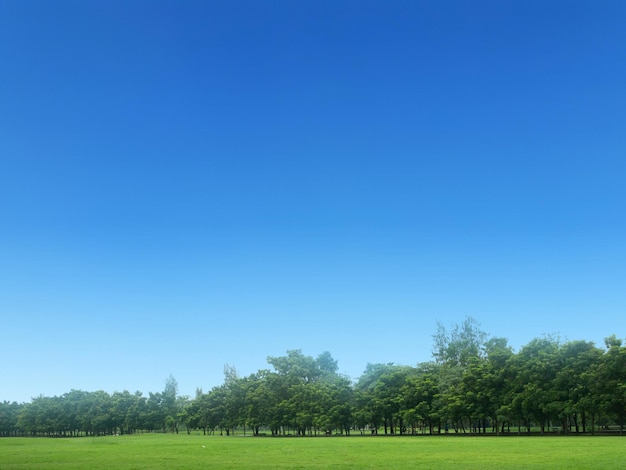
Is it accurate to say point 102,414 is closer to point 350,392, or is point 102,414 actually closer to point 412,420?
point 350,392

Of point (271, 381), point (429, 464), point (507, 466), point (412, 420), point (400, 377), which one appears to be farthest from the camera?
point (271, 381)

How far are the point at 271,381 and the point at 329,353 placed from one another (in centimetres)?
2285

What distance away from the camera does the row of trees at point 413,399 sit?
63.0 meters

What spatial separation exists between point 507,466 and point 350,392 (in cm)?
7106

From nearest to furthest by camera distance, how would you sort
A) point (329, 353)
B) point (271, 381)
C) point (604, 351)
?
1. point (604, 351)
2. point (271, 381)
3. point (329, 353)

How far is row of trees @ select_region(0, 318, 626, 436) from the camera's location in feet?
207

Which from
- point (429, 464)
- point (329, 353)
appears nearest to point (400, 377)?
point (329, 353)

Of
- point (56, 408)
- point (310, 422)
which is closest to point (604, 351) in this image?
point (310, 422)

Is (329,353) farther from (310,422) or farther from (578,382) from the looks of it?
(578,382)

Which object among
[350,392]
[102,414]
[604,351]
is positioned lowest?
[102,414]

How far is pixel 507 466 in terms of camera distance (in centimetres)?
2570

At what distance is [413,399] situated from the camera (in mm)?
82125

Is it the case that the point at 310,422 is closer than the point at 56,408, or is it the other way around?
the point at 310,422

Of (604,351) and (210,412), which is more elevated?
(604,351)
